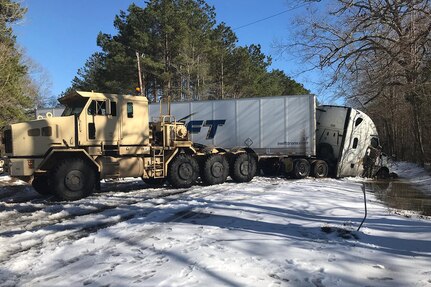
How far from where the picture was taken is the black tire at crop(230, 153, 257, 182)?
16.7 metres

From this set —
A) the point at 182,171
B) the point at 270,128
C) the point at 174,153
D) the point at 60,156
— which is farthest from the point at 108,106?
the point at 270,128

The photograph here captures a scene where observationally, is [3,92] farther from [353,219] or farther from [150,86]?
[353,219]

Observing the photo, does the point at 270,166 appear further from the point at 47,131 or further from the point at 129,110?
the point at 47,131

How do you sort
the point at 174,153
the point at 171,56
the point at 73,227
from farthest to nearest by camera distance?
the point at 171,56 → the point at 174,153 → the point at 73,227

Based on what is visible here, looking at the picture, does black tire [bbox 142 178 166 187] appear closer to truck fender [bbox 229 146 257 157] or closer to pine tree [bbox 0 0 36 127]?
truck fender [bbox 229 146 257 157]

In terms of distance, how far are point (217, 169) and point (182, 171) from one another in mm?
1611

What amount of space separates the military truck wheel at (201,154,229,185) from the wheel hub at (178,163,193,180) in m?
0.76

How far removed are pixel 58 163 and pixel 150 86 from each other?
26.8 meters

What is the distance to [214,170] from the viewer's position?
15773mm

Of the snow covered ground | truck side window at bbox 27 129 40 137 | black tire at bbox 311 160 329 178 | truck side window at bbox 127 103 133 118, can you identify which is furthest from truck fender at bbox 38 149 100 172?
black tire at bbox 311 160 329 178

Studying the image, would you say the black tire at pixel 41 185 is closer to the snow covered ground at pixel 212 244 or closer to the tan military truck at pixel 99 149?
the tan military truck at pixel 99 149

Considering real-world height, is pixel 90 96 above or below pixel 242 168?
above

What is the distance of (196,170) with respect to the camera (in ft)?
50.0

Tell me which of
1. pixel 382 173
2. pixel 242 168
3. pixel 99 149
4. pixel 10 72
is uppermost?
pixel 10 72
